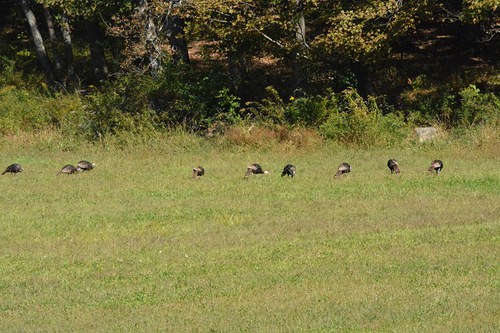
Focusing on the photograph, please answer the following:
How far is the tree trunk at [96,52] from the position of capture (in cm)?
3897

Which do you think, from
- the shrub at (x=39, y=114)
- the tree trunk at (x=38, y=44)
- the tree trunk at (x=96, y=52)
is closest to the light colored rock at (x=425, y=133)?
the shrub at (x=39, y=114)

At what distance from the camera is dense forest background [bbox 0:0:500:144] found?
89.2 feet

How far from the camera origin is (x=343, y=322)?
10617mm

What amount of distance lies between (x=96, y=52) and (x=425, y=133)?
1774 centimetres

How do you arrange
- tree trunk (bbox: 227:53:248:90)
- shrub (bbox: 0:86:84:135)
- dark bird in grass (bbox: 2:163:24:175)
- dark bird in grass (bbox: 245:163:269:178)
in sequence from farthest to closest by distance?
tree trunk (bbox: 227:53:248:90)
shrub (bbox: 0:86:84:135)
dark bird in grass (bbox: 2:163:24:175)
dark bird in grass (bbox: 245:163:269:178)

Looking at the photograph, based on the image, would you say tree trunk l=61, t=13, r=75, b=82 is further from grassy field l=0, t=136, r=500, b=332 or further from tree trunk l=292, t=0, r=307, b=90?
grassy field l=0, t=136, r=500, b=332

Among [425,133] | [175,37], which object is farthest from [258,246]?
[175,37]

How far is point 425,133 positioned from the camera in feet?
87.1

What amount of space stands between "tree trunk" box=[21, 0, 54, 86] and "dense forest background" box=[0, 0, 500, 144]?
2122 millimetres

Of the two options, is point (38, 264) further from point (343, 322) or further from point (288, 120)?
point (288, 120)

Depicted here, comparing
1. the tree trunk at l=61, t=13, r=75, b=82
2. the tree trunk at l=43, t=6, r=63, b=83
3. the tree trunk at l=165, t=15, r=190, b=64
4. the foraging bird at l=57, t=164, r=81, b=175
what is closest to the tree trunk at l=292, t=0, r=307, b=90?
the tree trunk at l=165, t=15, r=190, b=64

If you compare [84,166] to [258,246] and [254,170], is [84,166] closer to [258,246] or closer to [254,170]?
[254,170]

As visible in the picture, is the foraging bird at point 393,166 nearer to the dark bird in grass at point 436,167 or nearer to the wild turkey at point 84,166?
the dark bird in grass at point 436,167

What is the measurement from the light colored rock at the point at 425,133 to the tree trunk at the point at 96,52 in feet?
53.2
